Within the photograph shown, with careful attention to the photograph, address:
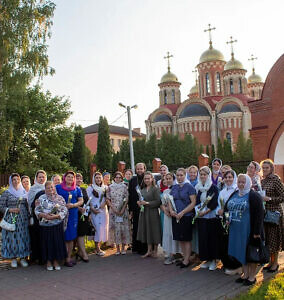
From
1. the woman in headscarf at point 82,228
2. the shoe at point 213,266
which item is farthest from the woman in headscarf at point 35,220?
the shoe at point 213,266

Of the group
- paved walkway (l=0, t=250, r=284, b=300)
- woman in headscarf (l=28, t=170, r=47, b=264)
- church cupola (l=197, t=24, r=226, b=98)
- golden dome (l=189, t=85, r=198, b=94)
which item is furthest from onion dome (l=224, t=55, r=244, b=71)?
woman in headscarf (l=28, t=170, r=47, b=264)

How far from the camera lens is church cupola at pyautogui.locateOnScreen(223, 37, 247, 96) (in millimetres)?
47656


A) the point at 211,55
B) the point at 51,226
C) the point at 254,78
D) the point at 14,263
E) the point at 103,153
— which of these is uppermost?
the point at 211,55

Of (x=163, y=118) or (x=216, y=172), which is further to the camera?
(x=163, y=118)

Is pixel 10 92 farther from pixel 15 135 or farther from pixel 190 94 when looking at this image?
pixel 190 94

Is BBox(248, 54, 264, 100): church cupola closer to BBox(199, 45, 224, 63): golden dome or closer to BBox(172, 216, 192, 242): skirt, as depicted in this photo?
BBox(199, 45, 224, 63): golden dome

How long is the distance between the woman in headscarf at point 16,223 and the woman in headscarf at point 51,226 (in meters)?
0.49

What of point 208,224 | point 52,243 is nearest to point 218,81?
point 208,224

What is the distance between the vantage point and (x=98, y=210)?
715 cm

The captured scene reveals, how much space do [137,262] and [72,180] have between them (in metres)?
1.99

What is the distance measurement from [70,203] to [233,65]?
45.8 meters

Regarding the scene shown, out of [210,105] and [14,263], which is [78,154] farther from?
[14,263]

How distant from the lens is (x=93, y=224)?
720 centimetres

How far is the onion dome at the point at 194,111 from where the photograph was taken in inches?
1764
